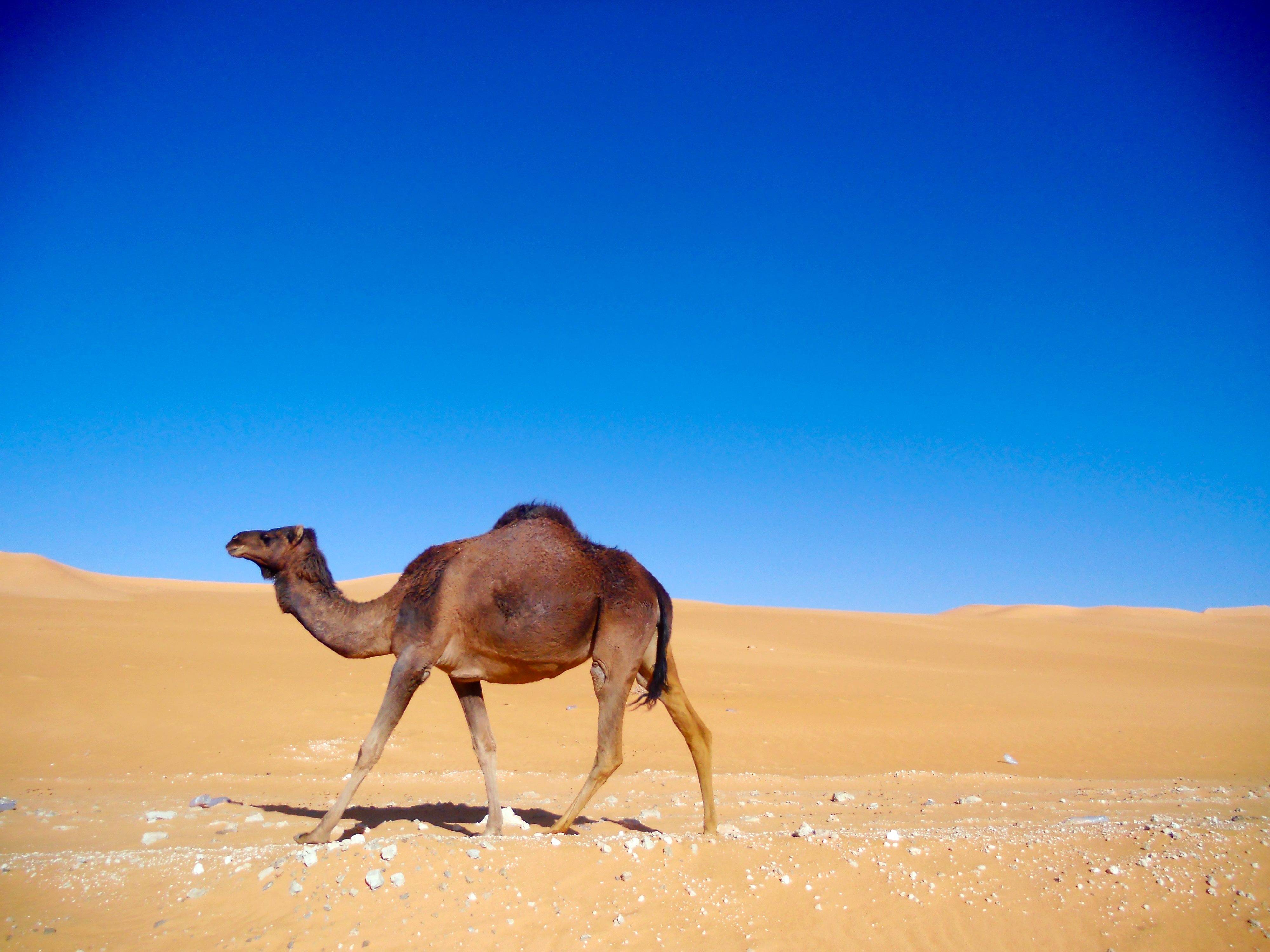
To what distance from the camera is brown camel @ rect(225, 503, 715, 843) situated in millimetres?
7289

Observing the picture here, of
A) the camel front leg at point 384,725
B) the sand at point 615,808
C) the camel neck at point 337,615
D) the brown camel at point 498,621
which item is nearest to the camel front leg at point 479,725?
the brown camel at point 498,621

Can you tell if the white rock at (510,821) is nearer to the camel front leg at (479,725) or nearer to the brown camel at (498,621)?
the camel front leg at (479,725)

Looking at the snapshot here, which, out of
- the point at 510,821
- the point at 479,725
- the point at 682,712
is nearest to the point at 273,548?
the point at 479,725

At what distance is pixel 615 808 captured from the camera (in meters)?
10.4

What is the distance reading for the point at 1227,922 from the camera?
559 centimetres

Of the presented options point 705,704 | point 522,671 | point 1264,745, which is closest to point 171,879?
point 522,671

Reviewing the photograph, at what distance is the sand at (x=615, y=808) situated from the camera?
516 centimetres

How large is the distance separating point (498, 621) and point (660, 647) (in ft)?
5.34

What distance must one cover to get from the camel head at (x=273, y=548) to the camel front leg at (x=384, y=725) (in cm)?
151

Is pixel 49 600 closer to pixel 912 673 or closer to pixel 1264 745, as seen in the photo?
pixel 912 673

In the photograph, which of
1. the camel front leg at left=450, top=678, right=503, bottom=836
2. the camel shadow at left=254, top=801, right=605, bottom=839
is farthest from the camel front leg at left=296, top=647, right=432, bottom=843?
the camel shadow at left=254, top=801, right=605, bottom=839

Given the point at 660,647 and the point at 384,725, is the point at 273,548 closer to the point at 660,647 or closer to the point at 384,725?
the point at 384,725

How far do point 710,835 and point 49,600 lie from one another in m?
33.1

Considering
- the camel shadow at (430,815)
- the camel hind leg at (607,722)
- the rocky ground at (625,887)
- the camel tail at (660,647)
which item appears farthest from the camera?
the camel shadow at (430,815)
